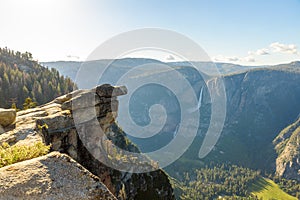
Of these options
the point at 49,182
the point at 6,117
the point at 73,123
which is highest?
the point at 49,182

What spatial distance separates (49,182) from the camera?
751 cm

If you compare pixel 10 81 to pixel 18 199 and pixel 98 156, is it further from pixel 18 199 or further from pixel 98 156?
pixel 18 199

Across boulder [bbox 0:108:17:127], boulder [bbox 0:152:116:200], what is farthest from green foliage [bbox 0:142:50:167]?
boulder [bbox 0:108:17:127]

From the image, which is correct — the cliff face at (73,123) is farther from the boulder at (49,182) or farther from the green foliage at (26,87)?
the green foliage at (26,87)

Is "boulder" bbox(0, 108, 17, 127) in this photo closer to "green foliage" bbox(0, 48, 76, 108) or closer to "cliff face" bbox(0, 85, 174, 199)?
"cliff face" bbox(0, 85, 174, 199)

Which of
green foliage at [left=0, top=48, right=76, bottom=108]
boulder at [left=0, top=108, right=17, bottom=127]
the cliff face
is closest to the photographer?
the cliff face

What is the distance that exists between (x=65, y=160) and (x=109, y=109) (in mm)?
22829

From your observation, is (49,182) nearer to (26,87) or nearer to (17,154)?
(17,154)

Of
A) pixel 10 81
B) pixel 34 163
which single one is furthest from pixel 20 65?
pixel 34 163

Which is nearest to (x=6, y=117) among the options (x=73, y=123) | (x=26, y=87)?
(x=73, y=123)

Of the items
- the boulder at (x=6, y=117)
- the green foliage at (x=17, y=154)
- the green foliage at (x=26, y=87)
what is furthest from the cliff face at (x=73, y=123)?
the green foliage at (x=26, y=87)

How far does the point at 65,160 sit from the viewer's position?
28.0ft

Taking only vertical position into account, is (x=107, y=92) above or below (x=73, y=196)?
above

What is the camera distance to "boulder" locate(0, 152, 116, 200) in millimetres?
7062
